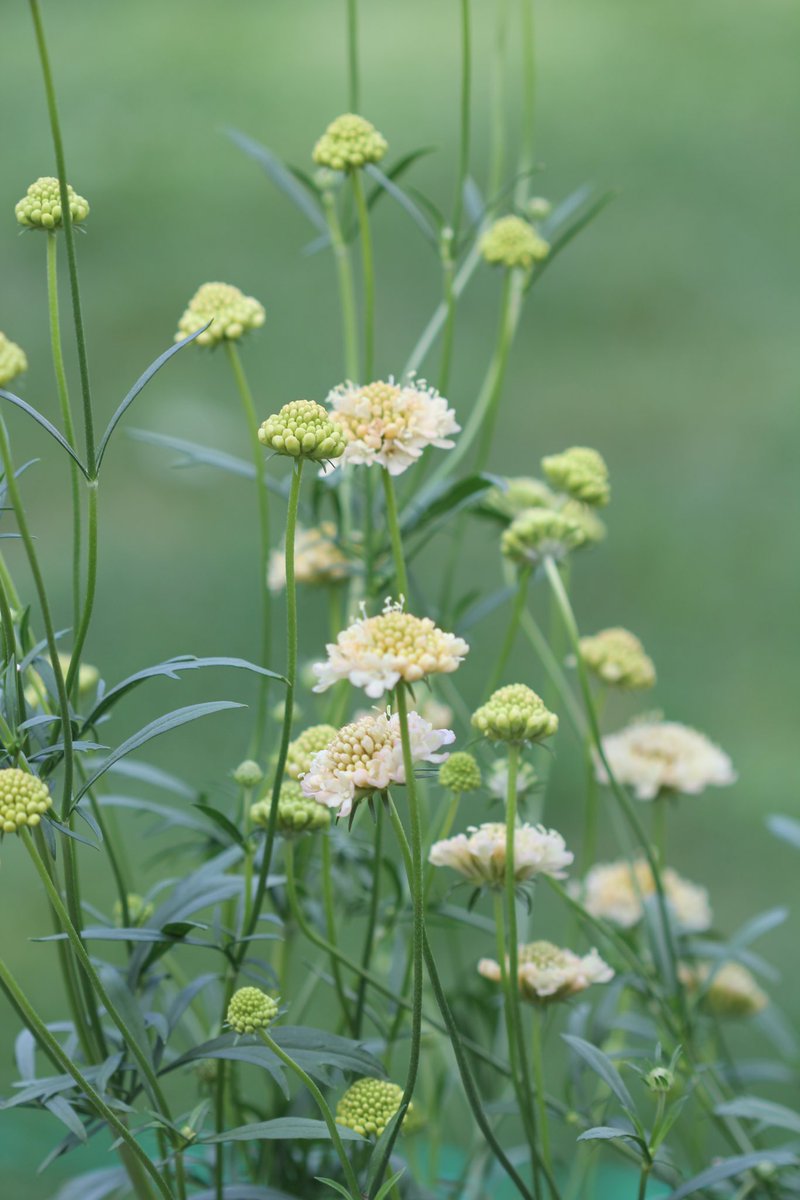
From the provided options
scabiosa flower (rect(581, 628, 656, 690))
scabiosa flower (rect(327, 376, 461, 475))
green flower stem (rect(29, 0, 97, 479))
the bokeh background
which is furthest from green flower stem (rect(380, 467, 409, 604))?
the bokeh background

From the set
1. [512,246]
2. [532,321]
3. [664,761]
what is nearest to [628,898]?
[664,761]

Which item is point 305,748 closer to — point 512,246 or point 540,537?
point 540,537

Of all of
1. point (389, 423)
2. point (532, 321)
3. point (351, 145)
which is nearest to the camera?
point (389, 423)

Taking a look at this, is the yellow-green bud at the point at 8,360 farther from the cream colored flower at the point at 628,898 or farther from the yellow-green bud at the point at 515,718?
the cream colored flower at the point at 628,898

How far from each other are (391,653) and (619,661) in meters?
0.33

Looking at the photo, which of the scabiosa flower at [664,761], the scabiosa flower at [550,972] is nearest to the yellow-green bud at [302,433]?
the scabiosa flower at [550,972]

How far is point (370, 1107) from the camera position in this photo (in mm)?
455

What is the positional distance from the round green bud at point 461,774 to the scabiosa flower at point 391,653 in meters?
0.12

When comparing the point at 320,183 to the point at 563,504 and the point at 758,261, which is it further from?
the point at 758,261

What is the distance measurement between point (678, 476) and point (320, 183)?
1.02 m

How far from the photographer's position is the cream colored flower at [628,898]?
2.46 ft

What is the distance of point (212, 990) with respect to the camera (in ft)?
2.07

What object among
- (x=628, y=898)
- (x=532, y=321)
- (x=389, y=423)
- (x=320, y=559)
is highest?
(x=389, y=423)

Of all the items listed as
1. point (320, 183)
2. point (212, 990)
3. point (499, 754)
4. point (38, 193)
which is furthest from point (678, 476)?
point (38, 193)
